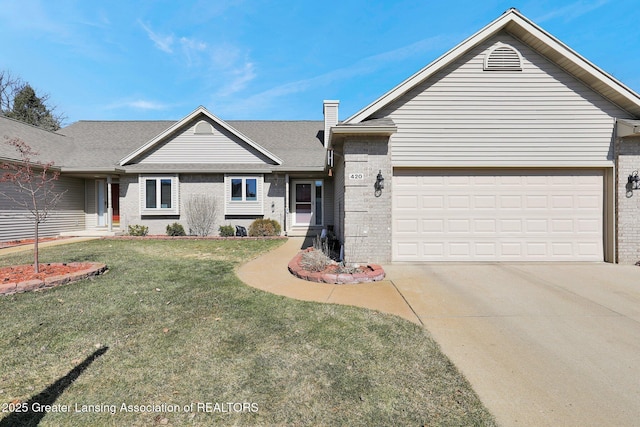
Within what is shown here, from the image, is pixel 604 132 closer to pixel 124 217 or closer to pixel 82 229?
pixel 124 217

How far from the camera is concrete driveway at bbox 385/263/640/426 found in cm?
239

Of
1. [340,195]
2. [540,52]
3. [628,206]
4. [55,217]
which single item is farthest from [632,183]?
[55,217]

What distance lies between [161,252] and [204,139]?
6655mm

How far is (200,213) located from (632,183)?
1457 centimetres

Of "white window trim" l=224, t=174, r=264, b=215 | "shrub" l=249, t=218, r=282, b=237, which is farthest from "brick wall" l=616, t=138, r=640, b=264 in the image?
"white window trim" l=224, t=174, r=264, b=215

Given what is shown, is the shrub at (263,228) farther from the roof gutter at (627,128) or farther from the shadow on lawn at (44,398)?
the roof gutter at (627,128)

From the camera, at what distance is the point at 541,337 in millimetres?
3543

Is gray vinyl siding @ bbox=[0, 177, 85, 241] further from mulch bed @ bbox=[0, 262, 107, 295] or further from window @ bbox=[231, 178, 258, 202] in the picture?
mulch bed @ bbox=[0, 262, 107, 295]

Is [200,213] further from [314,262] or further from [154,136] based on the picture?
[314,262]

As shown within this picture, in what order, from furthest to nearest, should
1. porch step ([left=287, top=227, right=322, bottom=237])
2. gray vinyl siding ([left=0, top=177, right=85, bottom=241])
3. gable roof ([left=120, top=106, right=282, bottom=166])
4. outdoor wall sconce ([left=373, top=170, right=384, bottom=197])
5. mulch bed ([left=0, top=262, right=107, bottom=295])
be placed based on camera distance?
1. porch step ([left=287, top=227, right=322, bottom=237])
2. gable roof ([left=120, top=106, right=282, bottom=166])
3. gray vinyl siding ([left=0, top=177, right=85, bottom=241])
4. outdoor wall sconce ([left=373, top=170, right=384, bottom=197])
5. mulch bed ([left=0, top=262, right=107, bottom=295])

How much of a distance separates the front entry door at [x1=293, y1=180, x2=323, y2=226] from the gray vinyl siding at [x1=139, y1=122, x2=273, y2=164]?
195cm

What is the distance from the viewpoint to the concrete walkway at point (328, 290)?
4586mm

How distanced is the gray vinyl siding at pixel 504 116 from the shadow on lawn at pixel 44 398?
6.86 m

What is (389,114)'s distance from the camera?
746cm
